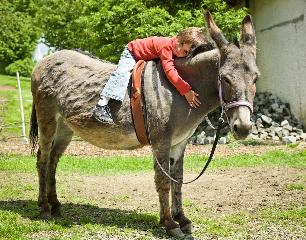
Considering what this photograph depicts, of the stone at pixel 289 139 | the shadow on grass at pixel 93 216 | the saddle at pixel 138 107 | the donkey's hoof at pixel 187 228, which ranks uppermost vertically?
the saddle at pixel 138 107

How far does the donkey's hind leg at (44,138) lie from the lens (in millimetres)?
6062

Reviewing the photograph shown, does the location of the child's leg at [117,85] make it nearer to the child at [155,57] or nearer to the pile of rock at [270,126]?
the child at [155,57]

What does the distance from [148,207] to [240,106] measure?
2711 mm

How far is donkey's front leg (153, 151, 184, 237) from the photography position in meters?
5.22

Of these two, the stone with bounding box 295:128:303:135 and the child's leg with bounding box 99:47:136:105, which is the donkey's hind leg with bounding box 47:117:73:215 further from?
the stone with bounding box 295:128:303:135

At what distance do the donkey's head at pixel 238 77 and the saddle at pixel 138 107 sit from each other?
0.96 m

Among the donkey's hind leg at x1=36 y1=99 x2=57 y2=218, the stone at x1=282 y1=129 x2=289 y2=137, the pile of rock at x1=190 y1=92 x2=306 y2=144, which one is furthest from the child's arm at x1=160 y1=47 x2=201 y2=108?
the stone at x1=282 y1=129 x2=289 y2=137

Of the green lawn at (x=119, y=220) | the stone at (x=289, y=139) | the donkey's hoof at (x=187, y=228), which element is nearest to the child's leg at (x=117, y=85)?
the green lawn at (x=119, y=220)

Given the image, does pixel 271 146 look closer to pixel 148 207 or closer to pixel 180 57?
pixel 148 207

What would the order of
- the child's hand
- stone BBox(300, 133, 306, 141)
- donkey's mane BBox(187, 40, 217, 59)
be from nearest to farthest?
the child's hand < donkey's mane BBox(187, 40, 217, 59) < stone BBox(300, 133, 306, 141)

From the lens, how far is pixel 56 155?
20.9 feet

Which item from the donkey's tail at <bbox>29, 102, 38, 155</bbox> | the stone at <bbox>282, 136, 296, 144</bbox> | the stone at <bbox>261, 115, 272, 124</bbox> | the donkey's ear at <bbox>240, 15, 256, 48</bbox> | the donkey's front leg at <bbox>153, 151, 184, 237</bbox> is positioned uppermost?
the donkey's ear at <bbox>240, 15, 256, 48</bbox>

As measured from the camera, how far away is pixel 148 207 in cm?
674

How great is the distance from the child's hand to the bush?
3959cm
